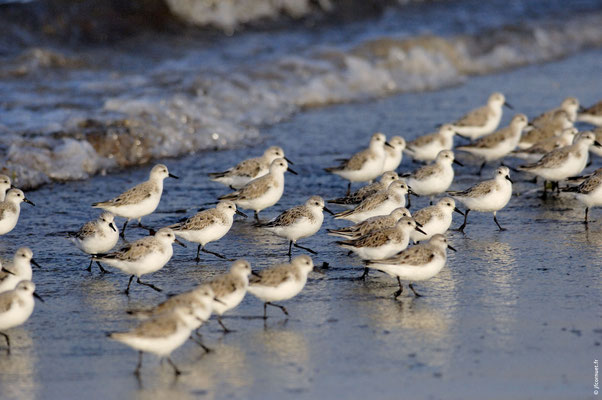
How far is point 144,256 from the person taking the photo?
277 inches

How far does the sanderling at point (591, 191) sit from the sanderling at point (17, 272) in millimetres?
5460

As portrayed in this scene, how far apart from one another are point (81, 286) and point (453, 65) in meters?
15.3

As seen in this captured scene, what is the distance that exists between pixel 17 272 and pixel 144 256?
0.96 metres

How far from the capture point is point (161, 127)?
13.6 m

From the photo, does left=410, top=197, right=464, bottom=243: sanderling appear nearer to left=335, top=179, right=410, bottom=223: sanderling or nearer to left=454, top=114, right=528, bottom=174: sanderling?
left=335, top=179, right=410, bottom=223: sanderling

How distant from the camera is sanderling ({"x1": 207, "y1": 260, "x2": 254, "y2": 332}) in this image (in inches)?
242

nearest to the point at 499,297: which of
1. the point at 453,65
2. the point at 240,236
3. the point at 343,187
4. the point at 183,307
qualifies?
the point at 183,307

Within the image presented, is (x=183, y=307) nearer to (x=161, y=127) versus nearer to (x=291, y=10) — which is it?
(x=161, y=127)

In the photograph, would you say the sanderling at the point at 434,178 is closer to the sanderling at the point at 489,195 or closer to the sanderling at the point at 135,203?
the sanderling at the point at 489,195

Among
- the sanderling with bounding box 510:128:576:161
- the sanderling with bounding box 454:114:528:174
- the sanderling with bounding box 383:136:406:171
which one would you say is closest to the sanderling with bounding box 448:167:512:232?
the sanderling with bounding box 383:136:406:171

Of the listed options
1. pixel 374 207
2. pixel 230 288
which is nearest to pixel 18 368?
pixel 230 288

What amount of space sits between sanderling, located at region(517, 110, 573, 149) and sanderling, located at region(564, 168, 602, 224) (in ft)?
10.3

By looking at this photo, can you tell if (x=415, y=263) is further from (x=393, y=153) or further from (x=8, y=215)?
(x=393, y=153)

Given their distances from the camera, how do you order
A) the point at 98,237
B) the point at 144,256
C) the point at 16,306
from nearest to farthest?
1. the point at 16,306
2. the point at 144,256
3. the point at 98,237
